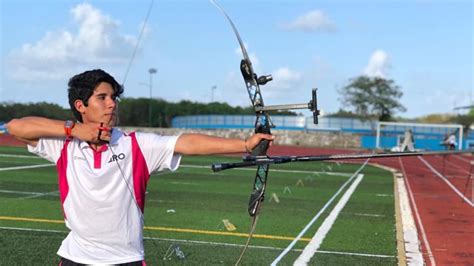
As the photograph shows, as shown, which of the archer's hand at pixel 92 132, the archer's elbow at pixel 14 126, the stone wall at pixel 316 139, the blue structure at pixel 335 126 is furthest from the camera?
the stone wall at pixel 316 139

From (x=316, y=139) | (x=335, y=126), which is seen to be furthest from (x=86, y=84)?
(x=335, y=126)

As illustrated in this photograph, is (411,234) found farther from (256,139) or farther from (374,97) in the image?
(374,97)

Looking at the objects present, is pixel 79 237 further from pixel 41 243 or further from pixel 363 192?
pixel 363 192

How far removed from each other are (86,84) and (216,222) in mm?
7045

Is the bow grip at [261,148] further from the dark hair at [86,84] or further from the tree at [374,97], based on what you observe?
the tree at [374,97]

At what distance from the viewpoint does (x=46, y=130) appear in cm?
288

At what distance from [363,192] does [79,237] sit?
13.8 metres

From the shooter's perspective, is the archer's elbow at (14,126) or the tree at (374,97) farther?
the tree at (374,97)

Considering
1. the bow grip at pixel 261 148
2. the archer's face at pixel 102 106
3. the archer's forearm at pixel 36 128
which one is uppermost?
the archer's face at pixel 102 106

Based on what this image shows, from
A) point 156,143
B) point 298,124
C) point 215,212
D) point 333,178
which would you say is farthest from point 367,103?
point 156,143

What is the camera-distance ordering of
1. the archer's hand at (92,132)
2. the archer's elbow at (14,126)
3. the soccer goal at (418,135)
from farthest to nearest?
the soccer goal at (418,135) < the archer's elbow at (14,126) < the archer's hand at (92,132)

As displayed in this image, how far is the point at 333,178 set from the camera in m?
20.6

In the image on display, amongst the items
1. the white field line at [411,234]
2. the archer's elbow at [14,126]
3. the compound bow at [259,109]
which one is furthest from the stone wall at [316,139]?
the archer's elbow at [14,126]

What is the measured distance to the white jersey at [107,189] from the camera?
9.38 feet
